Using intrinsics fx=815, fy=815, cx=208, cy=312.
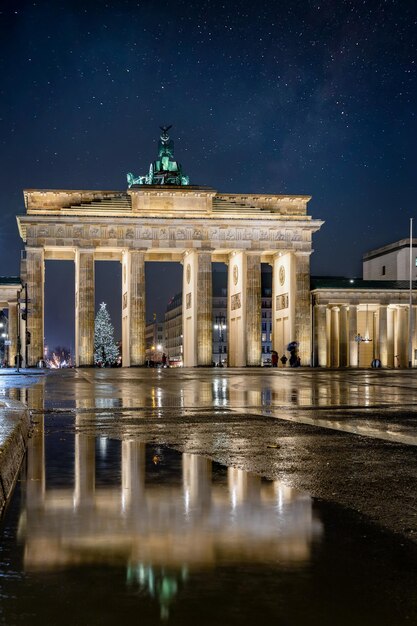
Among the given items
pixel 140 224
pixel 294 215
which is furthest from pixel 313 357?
pixel 140 224

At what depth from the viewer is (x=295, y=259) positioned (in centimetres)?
8025

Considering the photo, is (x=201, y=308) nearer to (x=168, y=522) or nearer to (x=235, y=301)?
(x=235, y=301)

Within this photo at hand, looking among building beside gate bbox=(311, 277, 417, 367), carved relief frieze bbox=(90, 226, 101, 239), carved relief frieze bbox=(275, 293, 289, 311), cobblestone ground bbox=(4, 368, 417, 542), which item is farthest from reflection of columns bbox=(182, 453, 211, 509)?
carved relief frieze bbox=(275, 293, 289, 311)

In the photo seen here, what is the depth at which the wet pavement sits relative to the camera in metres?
3.81

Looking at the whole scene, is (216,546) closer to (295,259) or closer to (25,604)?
(25,604)

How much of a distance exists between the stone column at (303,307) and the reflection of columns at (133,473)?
68.2 meters

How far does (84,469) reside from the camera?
8367 mm

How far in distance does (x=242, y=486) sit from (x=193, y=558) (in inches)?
106

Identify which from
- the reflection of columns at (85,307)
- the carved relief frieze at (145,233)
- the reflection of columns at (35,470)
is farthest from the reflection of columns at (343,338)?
the reflection of columns at (35,470)

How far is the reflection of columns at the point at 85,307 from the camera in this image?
3029 inches

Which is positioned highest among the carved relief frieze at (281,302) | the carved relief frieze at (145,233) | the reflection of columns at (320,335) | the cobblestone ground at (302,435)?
the carved relief frieze at (145,233)

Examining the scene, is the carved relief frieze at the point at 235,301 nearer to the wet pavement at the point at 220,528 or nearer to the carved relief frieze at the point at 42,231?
the carved relief frieze at the point at 42,231

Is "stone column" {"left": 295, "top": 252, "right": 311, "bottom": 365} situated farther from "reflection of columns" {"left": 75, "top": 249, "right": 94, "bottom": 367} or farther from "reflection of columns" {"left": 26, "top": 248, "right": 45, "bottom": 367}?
"reflection of columns" {"left": 26, "top": 248, "right": 45, "bottom": 367}

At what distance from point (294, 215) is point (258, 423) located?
68811mm
